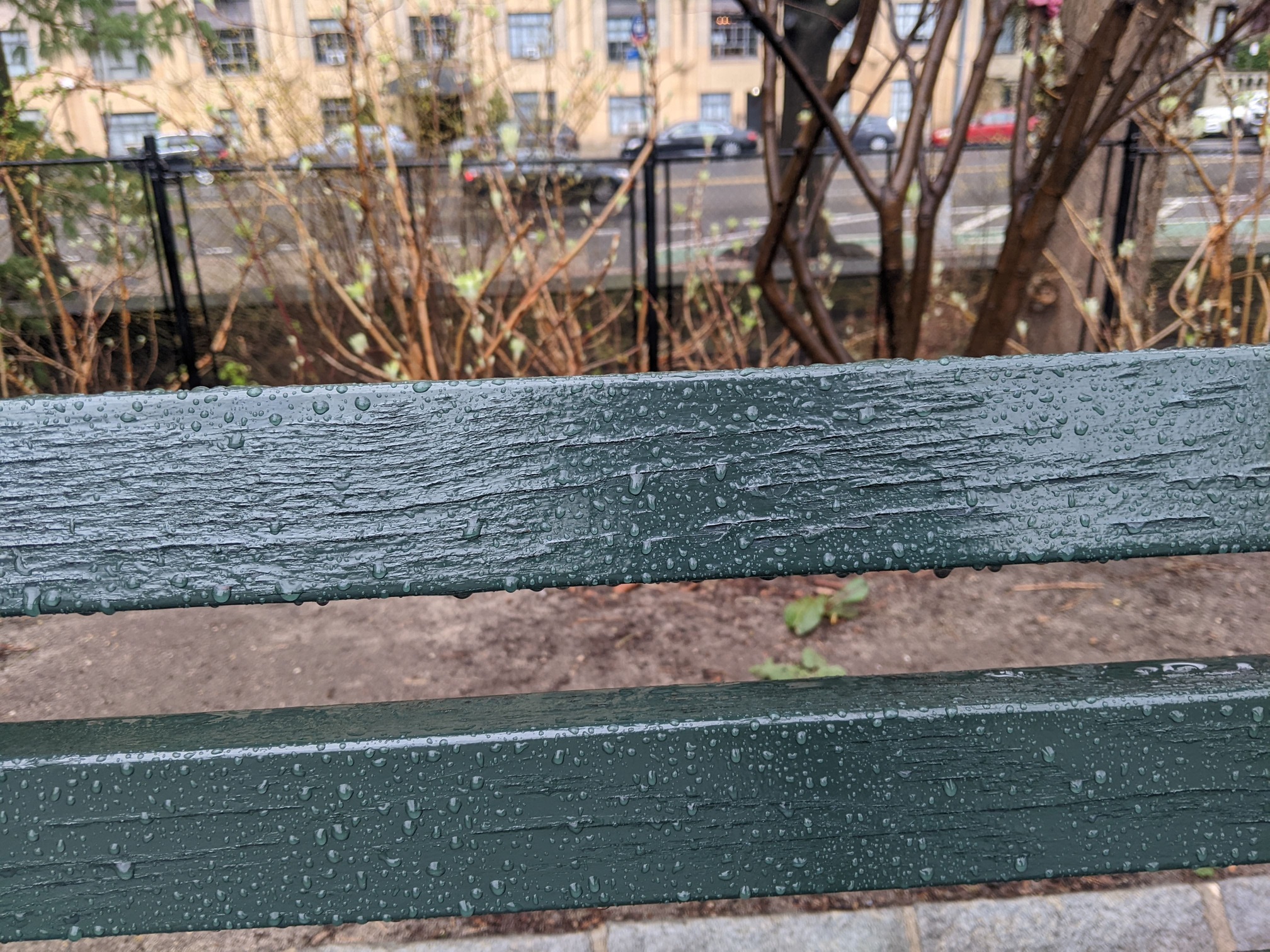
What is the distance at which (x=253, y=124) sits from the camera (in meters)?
4.60

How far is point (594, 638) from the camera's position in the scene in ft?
9.86

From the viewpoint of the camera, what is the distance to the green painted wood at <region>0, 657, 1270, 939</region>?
2.79 feet

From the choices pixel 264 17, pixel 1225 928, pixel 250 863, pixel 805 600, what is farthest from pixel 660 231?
pixel 250 863

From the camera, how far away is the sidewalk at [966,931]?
1533mm

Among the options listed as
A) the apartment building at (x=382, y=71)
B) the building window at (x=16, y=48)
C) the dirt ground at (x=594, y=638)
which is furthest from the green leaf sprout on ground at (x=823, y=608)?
the building window at (x=16, y=48)

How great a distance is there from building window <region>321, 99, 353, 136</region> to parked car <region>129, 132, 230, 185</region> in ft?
1.79

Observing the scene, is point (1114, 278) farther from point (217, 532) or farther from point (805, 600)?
point (217, 532)

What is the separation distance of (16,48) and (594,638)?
5.68 metres

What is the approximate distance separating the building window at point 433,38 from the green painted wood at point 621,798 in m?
3.73

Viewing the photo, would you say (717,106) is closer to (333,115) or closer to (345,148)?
(345,148)

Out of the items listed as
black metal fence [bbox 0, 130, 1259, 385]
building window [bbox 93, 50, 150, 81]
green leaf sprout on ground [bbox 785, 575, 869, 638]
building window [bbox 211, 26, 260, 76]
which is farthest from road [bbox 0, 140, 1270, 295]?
green leaf sprout on ground [bbox 785, 575, 869, 638]

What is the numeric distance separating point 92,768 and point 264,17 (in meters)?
4.17

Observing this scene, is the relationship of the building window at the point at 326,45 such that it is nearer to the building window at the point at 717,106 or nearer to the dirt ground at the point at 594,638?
the dirt ground at the point at 594,638

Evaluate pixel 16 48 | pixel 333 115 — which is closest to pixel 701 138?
pixel 16 48
